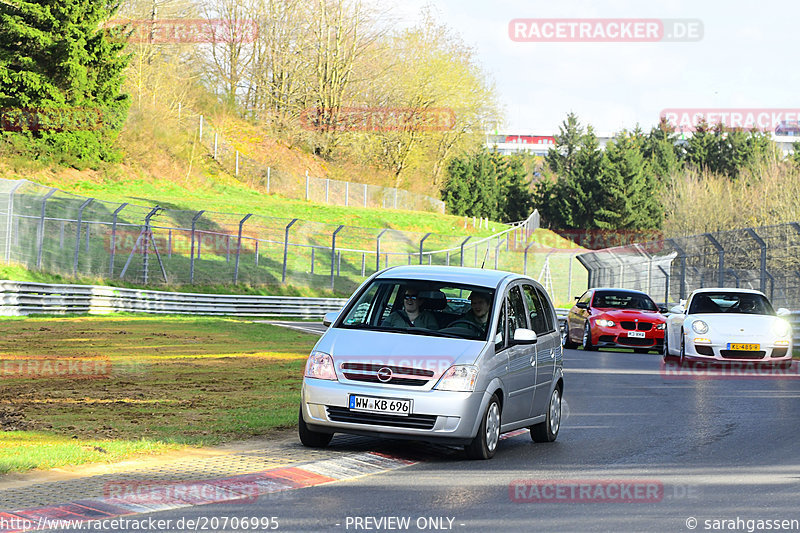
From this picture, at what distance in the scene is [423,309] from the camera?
10.3m

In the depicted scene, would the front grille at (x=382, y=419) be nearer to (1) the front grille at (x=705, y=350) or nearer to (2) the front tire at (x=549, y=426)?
(2) the front tire at (x=549, y=426)

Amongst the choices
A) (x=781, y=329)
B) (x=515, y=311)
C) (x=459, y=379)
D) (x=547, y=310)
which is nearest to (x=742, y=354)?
(x=781, y=329)

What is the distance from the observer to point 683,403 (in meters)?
14.5

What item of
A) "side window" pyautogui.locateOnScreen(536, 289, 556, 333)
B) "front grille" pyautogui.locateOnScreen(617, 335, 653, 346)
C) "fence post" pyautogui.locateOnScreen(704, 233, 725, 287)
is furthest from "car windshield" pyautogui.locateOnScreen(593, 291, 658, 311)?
"side window" pyautogui.locateOnScreen(536, 289, 556, 333)

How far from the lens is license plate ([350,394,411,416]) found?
9.23m

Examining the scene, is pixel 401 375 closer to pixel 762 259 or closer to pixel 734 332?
pixel 734 332

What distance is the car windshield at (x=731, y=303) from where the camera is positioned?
2048cm

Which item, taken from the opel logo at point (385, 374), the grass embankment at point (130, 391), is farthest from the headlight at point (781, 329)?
the opel logo at point (385, 374)

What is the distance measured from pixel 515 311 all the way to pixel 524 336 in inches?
26.7

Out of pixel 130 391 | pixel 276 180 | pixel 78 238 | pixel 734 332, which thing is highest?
pixel 276 180

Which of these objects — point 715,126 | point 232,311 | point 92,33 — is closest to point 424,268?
point 232,311

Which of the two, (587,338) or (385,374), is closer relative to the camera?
(385,374)
